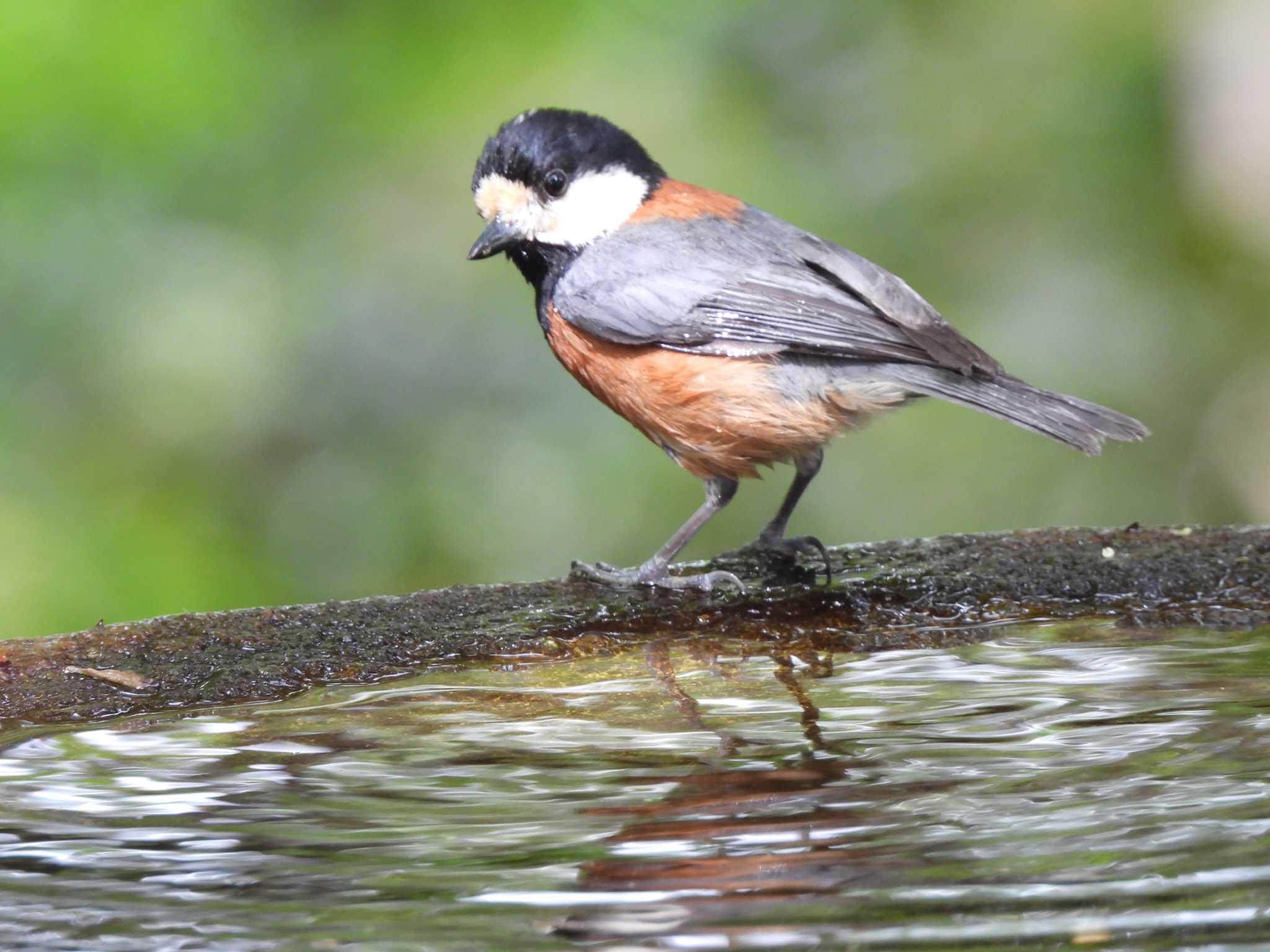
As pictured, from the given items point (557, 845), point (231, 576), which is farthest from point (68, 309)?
point (557, 845)

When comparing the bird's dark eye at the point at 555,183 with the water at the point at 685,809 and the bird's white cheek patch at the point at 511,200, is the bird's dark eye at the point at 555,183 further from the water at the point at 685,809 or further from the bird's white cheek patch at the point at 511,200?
the water at the point at 685,809

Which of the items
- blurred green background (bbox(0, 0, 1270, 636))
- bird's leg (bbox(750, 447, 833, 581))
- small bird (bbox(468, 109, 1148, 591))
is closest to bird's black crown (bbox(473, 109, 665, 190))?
small bird (bbox(468, 109, 1148, 591))

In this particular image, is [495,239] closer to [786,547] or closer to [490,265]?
[786,547]

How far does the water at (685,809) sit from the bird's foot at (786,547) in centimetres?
70

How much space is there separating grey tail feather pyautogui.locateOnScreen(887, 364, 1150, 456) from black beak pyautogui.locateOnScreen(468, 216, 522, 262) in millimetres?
995

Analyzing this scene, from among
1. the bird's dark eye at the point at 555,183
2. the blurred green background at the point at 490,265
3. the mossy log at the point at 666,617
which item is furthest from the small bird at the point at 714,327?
the blurred green background at the point at 490,265

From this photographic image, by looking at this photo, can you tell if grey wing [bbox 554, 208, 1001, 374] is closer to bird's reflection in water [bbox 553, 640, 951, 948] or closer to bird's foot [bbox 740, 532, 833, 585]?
bird's foot [bbox 740, 532, 833, 585]

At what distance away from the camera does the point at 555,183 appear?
3576 millimetres

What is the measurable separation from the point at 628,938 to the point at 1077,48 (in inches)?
241

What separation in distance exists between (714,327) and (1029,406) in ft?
2.43

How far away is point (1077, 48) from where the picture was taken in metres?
6.56

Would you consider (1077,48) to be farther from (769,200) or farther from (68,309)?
(68,309)

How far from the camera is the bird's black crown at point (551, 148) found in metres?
3.55

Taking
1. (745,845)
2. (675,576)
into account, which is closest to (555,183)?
(675,576)
